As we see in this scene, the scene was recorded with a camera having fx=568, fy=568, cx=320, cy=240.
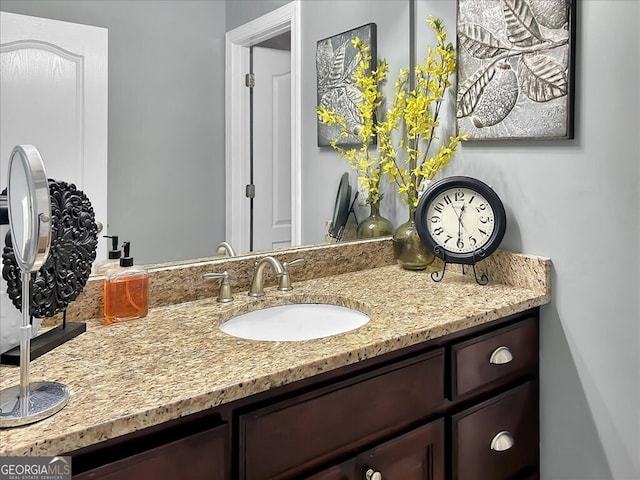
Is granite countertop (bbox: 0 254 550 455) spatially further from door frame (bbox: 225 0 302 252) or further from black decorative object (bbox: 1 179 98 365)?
door frame (bbox: 225 0 302 252)

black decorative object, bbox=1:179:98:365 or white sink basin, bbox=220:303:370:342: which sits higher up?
black decorative object, bbox=1:179:98:365

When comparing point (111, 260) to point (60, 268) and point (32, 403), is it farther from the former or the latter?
point (32, 403)

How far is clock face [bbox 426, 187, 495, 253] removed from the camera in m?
1.67

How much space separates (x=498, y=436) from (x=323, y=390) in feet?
2.25

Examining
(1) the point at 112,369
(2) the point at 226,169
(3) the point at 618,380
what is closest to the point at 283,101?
(2) the point at 226,169

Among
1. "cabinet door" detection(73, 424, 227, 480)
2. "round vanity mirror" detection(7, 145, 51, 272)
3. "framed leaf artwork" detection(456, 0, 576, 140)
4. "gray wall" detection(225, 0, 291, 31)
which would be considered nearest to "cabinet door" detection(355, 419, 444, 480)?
"cabinet door" detection(73, 424, 227, 480)

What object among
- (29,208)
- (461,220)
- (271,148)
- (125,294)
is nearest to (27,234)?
(29,208)

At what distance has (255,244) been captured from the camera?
164 cm

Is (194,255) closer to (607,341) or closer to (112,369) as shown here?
(112,369)

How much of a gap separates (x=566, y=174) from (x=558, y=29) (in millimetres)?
390

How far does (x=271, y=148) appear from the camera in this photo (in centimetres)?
165

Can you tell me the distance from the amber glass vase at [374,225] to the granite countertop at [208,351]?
11.0 inches

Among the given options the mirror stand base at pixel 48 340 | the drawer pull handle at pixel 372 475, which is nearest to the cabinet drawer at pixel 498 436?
the drawer pull handle at pixel 372 475

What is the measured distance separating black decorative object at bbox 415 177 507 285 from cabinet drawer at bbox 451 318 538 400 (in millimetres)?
207
